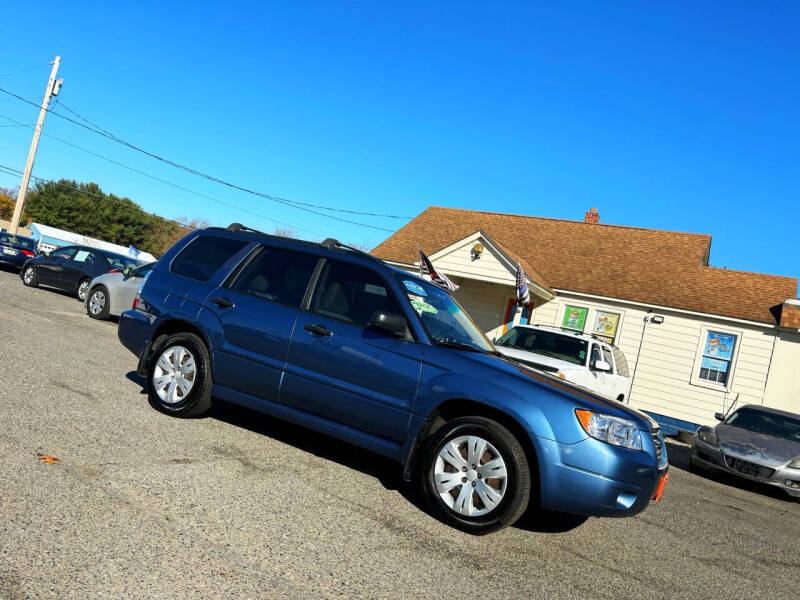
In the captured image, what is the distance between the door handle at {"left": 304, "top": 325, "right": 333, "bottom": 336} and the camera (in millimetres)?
4910

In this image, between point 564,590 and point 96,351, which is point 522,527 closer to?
point 564,590

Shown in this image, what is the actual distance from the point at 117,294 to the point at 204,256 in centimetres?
791

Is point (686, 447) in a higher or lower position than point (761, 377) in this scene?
lower

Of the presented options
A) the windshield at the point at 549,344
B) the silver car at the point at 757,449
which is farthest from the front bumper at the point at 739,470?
the windshield at the point at 549,344

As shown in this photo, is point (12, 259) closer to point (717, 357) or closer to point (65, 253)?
point (65, 253)

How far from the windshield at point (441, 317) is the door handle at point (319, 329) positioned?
27.0 inches

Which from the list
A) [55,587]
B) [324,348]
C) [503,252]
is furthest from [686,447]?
[55,587]

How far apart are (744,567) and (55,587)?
4.63 metres

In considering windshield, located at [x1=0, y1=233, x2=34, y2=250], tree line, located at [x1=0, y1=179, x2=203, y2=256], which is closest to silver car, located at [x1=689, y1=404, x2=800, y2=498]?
windshield, located at [x1=0, y1=233, x2=34, y2=250]

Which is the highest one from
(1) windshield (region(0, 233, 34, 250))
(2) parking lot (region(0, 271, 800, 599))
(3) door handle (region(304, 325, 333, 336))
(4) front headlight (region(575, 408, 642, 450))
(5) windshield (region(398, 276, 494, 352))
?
(5) windshield (region(398, 276, 494, 352))

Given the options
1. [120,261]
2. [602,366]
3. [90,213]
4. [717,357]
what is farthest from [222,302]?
[90,213]

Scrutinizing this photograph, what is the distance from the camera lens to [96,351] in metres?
8.66

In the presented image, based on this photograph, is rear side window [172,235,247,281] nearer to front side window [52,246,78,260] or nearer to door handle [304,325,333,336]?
door handle [304,325,333,336]

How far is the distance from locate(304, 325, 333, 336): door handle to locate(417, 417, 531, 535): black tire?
1160 mm
